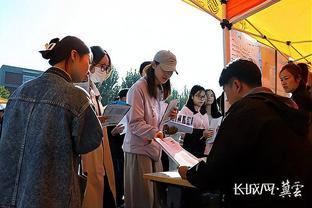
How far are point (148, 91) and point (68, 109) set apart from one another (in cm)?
110

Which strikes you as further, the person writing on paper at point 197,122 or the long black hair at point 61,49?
the person writing on paper at point 197,122

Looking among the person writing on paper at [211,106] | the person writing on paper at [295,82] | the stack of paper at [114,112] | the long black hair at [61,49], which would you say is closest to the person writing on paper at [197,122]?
the person writing on paper at [211,106]

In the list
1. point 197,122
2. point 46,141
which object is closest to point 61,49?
point 46,141

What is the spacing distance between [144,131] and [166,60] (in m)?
0.58

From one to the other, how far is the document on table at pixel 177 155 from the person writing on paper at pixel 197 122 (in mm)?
1649

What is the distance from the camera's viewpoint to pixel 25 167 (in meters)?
1.39

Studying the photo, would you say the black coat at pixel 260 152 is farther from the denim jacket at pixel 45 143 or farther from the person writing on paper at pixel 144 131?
the person writing on paper at pixel 144 131

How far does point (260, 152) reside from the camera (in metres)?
1.29

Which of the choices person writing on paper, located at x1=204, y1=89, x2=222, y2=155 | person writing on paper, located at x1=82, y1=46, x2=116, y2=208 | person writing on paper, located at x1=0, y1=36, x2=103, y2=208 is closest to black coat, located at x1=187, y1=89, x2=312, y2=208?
person writing on paper, located at x1=0, y1=36, x2=103, y2=208

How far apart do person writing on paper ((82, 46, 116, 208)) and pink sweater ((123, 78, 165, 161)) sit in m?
0.19

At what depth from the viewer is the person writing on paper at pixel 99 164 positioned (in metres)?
2.12

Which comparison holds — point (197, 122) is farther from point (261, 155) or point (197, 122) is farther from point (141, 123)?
point (261, 155)

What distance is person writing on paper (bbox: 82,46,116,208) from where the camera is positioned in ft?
6.95

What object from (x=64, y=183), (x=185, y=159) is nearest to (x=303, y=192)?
(x=185, y=159)
